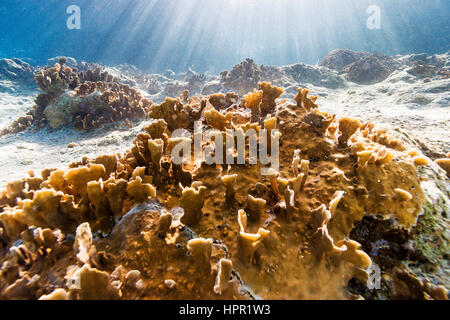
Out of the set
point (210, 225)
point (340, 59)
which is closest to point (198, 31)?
point (340, 59)

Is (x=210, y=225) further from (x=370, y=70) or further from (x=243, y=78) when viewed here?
(x=370, y=70)

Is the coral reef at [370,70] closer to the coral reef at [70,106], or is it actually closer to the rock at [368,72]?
the rock at [368,72]

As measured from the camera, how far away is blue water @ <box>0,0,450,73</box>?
39312mm

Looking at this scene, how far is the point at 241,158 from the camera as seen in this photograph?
6.99 ft

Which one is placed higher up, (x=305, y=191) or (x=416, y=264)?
(x=305, y=191)

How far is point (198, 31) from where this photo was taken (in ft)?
198

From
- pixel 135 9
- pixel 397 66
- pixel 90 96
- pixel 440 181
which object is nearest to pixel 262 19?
pixel 135 9

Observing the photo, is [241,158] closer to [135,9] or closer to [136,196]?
[136,196]

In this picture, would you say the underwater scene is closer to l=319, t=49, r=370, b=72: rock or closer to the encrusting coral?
the encrusting coral

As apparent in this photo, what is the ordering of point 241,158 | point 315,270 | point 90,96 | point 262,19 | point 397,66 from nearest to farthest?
point 315,270, point 241,158, point 90,96, point 397,66, point 262,19

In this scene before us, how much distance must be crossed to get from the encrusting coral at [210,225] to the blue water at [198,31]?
1757 inches

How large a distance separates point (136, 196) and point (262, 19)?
8890 centimetres

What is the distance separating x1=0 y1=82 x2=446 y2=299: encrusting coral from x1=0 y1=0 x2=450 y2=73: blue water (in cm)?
4464

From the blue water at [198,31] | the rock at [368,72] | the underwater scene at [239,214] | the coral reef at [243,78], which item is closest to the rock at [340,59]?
the rock at [368,72]
